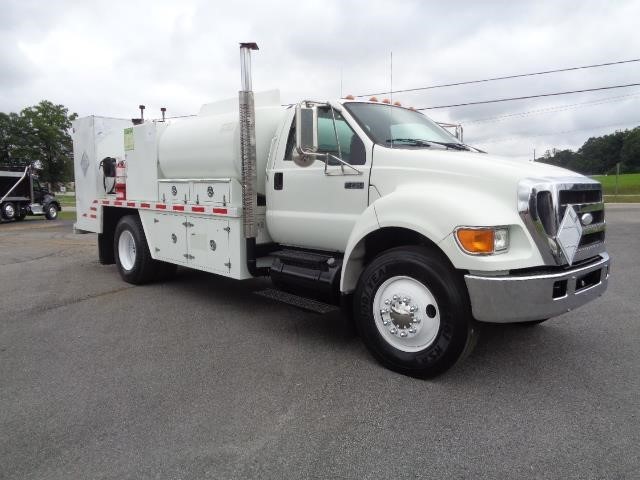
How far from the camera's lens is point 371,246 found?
445 cm

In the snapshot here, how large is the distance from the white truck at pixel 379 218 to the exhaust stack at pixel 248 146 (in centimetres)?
1

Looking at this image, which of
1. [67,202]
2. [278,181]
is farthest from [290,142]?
[67,202]

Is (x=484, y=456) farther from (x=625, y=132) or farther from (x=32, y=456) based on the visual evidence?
(x=625, y=132)

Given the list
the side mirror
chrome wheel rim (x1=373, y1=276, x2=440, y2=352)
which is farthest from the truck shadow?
the side mirror

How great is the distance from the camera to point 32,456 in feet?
9.27

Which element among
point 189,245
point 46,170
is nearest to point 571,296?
point 189,245

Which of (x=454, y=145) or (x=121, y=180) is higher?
(x=454, y=145)

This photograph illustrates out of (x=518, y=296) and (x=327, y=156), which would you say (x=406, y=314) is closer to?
(x=518, y=296)

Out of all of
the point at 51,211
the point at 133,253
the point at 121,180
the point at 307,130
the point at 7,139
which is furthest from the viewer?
the point at 7,139

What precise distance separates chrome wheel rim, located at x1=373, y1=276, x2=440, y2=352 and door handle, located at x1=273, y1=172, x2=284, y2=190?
1.76 meters

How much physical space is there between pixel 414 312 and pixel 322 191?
1.54m

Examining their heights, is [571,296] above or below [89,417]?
above

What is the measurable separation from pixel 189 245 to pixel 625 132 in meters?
99.8

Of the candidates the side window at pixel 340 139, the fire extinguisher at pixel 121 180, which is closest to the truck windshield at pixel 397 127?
the side window at pixel 340 139
